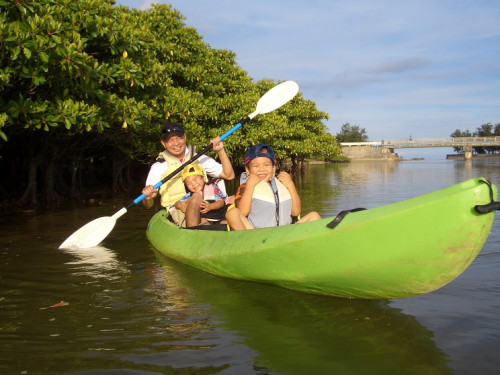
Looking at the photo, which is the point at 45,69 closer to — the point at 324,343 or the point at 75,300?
the point at 75,300

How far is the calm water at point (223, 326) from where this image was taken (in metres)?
2.89

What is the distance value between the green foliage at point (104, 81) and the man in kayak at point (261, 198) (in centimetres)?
352

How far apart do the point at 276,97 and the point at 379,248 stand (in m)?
4.50

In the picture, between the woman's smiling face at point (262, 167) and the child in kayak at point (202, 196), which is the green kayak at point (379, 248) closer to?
the woman's smiling face at point (262, 167)

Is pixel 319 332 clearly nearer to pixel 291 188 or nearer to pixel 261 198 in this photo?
pixel 261 198

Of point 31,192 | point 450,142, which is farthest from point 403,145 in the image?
point 31,192

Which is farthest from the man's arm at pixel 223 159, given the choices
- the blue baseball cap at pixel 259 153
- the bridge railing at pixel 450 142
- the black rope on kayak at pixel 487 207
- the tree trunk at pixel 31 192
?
the bridge railing at pixel 450 142

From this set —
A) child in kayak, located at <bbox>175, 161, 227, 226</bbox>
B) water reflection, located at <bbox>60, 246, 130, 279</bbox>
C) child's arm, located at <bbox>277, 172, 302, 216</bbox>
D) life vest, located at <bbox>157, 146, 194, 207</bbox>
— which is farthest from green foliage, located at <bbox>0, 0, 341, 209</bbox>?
child's arm, located at <bbox>277, 172, 302, 216</bbox>

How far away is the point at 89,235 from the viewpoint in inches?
267

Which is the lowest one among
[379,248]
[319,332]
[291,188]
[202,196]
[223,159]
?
[319,332]

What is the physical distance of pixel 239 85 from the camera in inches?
760

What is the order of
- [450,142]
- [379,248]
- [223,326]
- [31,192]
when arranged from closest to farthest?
[379,248]
[223,326]
[31,192]
[450,142]

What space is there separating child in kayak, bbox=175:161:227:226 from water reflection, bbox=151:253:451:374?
1577mm

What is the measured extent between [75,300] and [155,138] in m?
9.86
